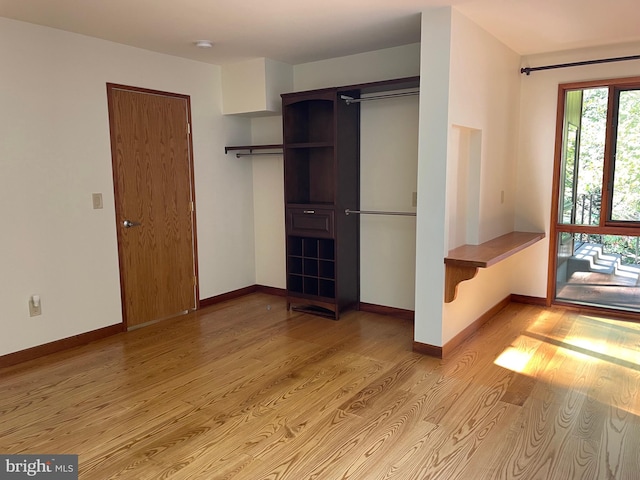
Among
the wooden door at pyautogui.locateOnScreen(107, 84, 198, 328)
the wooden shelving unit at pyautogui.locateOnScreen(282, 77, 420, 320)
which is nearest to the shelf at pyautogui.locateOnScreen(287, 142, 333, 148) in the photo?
the wooden shelving unit at pyautogui.locateOnScreen(282, 77, 420, 320)

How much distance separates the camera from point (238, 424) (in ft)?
8.34

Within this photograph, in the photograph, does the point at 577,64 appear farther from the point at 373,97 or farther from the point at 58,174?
the point at 58,174

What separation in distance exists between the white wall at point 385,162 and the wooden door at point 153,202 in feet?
4.60

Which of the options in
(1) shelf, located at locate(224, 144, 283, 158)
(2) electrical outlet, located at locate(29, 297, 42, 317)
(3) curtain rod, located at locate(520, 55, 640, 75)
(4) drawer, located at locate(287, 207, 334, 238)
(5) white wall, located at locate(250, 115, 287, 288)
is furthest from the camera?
(5) white wall, located at locate(250, 115, 287, 288)

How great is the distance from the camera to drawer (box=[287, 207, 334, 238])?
13.9 feet

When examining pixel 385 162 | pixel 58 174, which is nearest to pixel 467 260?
pixel 385 162

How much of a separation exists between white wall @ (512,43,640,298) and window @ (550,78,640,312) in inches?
3.2

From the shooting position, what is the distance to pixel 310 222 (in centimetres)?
436

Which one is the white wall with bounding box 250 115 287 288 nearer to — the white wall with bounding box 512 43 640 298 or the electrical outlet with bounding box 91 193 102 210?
the electrical outlet with bounding box 91 193 102 210

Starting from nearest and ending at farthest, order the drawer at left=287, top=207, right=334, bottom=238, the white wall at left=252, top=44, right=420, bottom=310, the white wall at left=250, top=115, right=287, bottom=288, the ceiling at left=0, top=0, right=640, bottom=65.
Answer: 1. the ceiling at left=0, top=0, right=640, bottom=65
2. the white wall at left=252, top=44, right=420, bottom=310
3. the drawer at left=287, top=207, right=334, bottom=238
4. the white wall at left=250, top=115, right=287, bottom=288

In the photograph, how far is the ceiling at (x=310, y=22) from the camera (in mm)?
2979

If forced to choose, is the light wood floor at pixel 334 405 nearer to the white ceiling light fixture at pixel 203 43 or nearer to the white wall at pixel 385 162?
the white wall at pixel 385 162

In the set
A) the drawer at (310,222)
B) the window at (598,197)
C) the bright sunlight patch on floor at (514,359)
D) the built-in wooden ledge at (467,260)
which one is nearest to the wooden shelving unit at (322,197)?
the drawer at (310,222)

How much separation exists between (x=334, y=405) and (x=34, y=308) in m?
2.33
